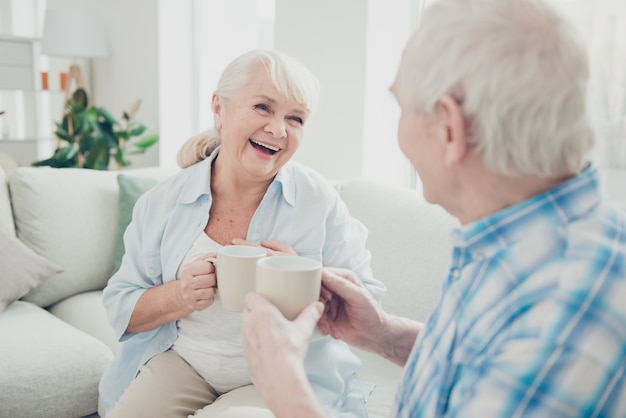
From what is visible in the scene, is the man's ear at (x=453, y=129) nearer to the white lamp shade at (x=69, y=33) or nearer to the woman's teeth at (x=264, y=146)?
the woman's teeth at (x=264, y=146)

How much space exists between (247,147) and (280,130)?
9 cm

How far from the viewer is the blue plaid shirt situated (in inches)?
25.2

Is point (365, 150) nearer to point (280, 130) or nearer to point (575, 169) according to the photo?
point (280, 130)

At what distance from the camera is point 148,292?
142 centimetres

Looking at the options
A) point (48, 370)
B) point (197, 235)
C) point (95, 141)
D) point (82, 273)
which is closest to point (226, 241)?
point (197, 235)

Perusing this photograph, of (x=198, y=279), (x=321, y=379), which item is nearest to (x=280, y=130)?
(x=198, y=279)

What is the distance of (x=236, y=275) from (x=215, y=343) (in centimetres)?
41

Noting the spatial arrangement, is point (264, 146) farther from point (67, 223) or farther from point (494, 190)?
point (67, 223)

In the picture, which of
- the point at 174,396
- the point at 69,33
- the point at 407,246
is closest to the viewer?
the point at 174,396

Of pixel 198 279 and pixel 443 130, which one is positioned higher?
pixel 443 130

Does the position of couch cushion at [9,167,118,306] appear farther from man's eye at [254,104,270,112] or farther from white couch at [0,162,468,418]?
man's eye at [254,104,270,112]

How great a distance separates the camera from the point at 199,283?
1.21 m

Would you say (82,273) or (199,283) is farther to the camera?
(82,273)

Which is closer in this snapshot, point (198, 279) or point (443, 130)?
point (443, 130)
